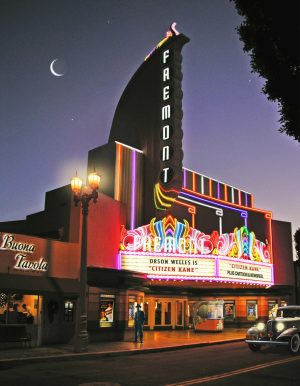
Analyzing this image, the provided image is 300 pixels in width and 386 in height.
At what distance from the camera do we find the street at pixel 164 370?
35.6 ft

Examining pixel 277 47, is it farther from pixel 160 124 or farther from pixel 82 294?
pixel 160 124

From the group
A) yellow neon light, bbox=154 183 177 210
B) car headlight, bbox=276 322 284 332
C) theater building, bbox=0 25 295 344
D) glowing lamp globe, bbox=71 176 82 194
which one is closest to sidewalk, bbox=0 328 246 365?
theater building, bbox=0 25 295 344

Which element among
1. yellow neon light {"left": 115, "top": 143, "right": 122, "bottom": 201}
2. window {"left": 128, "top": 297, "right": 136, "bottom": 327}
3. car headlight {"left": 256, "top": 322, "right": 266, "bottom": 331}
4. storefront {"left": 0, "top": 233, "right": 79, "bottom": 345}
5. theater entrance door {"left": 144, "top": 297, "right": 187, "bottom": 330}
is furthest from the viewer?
theater entrance door {"left": 144, "top": 297, "right": 187, "bottom": 330}

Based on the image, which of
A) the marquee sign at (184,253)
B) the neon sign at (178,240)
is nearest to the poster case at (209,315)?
the marquee sign at (184,253)

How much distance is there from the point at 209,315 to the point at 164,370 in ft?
52.7

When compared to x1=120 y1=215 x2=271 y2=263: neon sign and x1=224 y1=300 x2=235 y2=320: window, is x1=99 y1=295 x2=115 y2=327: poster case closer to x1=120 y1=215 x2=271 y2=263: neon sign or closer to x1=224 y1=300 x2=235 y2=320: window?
x1=120 y1=215 x2=271 y2=263: neon sign

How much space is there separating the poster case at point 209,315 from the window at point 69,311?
413 inches

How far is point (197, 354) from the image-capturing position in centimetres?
1731

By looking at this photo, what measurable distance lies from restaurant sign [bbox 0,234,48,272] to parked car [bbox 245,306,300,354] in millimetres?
8851

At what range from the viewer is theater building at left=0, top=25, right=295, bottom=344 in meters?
19.8

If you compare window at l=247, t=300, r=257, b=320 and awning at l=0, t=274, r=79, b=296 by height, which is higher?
awning at l=0, t=274, r=79, b=296

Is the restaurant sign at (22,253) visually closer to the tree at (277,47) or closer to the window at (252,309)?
the tree at (277,47)

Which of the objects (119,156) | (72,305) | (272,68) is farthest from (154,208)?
(272,68)

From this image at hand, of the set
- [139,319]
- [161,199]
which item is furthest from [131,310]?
[161,199]
